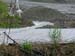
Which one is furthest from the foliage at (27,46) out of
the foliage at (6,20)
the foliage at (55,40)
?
the foliage at (6,20)

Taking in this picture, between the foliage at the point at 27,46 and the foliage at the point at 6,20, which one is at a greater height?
the foliage at the point at 27,46

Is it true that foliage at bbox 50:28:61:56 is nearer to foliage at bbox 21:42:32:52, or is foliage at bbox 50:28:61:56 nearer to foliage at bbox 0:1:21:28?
foliage at bbox 21:42:32:52

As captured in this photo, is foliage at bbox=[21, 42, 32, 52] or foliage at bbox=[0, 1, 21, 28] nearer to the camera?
foliage at bbox=[21, 42, 32, 52]

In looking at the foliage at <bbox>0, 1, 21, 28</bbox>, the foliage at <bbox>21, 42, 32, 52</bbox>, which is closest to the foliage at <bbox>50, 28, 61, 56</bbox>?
the foliage at <bbox>21, 42, 32, 52</bbox>

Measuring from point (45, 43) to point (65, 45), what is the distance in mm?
297

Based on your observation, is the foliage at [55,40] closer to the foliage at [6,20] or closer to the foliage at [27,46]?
the foliage at [27,46]

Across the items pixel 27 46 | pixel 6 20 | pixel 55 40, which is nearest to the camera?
pixel 27 46

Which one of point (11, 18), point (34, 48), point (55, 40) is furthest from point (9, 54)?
point (11, 18)

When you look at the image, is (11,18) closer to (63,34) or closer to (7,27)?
(7,27)

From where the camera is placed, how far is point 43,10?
782cm

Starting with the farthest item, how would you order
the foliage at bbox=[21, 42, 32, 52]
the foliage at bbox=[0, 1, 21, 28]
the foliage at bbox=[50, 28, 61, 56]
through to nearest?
the foliage at bbox=[0, 1, 21, 28] → the foliage at bbox=[50, 28, 61, 56] → the foliage at bbox=[21, 42, 32, 52]

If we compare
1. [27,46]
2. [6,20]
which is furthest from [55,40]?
[6,20]

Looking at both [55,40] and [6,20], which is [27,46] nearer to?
[55,40]

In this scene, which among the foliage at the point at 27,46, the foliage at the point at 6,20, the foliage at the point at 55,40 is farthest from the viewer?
the foliage at the point at 6,20
